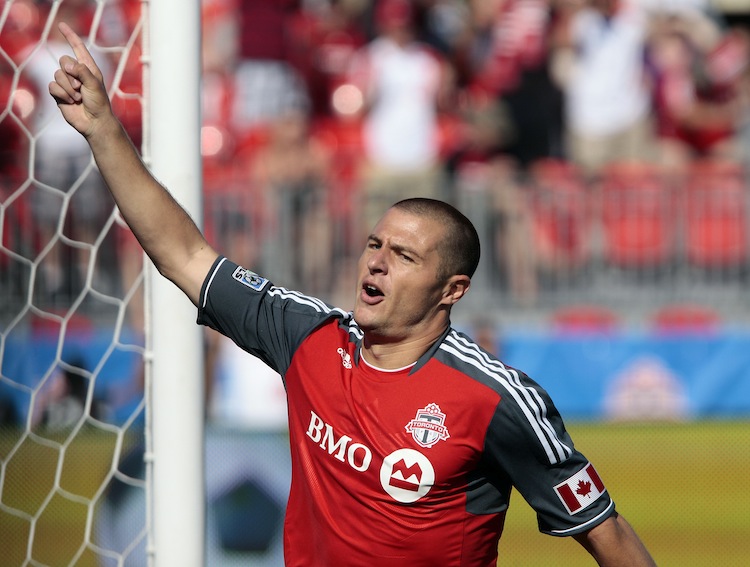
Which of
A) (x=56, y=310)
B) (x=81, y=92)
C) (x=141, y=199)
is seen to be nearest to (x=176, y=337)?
(x=141, y=199)

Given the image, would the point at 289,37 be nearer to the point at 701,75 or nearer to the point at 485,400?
the point at 701,75

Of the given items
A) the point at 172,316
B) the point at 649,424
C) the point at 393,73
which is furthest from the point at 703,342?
the point at 172,316

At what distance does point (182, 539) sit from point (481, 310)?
8.02m

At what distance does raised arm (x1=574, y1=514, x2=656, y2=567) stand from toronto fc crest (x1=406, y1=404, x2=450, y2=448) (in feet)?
1.44

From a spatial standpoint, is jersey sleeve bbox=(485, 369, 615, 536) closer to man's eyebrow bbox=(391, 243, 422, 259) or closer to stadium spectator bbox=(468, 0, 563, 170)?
man's eyebrow bbox=(391, 243, 422, 259)

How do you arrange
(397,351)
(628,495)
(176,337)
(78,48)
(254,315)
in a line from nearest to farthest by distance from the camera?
(78,48) < (397,351) < (254,315) < (176,337) < (628,495)

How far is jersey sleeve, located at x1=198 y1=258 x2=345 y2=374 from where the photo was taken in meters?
3.23

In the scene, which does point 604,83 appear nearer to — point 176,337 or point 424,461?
point 176,337

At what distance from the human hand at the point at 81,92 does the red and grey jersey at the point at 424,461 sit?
528 mm

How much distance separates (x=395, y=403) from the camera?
3.02 metres

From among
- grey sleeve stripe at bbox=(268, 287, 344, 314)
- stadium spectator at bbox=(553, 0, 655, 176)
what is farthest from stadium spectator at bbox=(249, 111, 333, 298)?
grey sleeve stripe at bbox=(268, 287, 344, 314)

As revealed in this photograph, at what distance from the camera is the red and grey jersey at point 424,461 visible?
115 inches

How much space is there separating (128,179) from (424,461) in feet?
3.52

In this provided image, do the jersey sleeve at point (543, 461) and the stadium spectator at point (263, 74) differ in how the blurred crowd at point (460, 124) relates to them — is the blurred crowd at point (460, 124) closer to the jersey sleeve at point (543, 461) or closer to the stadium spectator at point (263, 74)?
the stadium spectator at point (263, 74)
